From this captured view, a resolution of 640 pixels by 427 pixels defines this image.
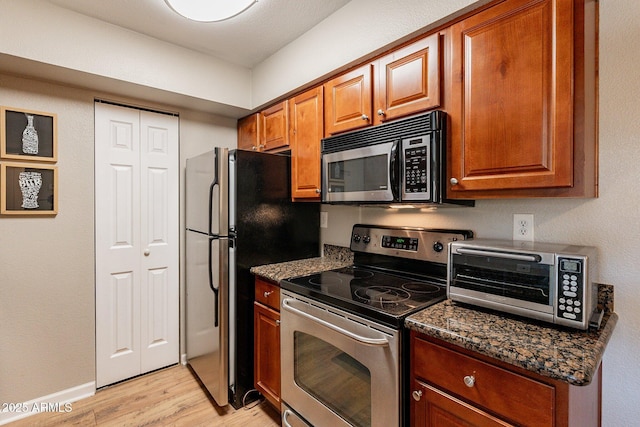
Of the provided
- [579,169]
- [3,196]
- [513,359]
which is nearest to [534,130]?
[579,169]

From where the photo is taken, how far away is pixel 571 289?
3.23 feet

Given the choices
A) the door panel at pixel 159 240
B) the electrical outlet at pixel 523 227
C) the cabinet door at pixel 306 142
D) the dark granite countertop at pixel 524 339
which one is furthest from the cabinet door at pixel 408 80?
the door panel at pixel 159 240

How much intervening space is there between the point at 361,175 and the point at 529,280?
89 centimetres

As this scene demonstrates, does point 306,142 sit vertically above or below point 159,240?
above

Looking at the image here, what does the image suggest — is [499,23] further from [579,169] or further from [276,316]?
[276,316]

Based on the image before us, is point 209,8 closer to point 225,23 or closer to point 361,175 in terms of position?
point 225,23

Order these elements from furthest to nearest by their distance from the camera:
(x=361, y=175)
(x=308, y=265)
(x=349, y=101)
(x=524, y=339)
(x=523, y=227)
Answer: (x=308, y=265)
(x=349, y=101)
(x=361, y=175)
(x=523, y=227)
(x=524, y=339)

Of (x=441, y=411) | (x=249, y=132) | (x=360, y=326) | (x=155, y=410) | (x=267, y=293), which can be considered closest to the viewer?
(x=441, y=411)

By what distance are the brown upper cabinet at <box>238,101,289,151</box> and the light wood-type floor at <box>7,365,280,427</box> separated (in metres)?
1.80

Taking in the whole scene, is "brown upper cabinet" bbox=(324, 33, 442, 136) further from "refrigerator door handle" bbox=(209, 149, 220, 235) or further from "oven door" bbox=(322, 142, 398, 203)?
"refrigerator door handle" bbox=(209, 149, 220, 235)

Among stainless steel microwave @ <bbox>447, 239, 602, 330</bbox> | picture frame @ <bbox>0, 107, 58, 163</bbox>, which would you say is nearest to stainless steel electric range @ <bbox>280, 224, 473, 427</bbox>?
stainless steel microwave @ <bbox>447, 239, 602, 330</bbox>

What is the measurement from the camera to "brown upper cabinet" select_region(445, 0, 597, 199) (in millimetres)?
1057

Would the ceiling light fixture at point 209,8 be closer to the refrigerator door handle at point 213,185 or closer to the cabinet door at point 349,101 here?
the cabinet door at point 349,101

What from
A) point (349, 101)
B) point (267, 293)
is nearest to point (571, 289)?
point (349, 101)
